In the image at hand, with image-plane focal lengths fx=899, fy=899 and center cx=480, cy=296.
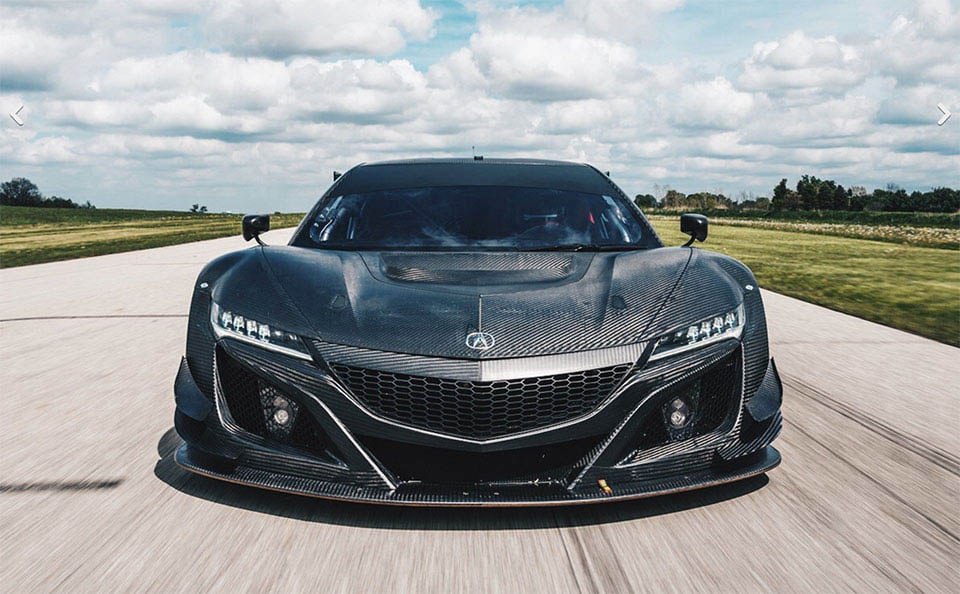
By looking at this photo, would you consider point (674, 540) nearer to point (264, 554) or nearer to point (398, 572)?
point (398, 572)

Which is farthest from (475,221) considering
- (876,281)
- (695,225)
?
(876,281)

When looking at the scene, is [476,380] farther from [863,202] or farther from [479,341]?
[863,202]

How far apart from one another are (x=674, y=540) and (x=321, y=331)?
4.77ft

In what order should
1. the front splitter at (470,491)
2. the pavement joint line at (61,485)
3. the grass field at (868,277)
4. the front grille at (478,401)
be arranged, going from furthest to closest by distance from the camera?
the grass field at (868,277), the pavement joint line at (61,485), the front grille at (478,401), the front splitter at (470,491)

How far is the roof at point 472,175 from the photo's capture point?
200 inches

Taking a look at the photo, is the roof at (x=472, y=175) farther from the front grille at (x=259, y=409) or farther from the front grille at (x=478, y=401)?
the front grille at (x=478, y=401)

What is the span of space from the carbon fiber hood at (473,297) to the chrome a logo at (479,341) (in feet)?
0.06

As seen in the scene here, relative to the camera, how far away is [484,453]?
3.10 metres

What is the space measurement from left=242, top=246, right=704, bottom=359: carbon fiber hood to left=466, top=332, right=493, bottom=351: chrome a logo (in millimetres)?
17

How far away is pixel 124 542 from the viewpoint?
304 centimetres

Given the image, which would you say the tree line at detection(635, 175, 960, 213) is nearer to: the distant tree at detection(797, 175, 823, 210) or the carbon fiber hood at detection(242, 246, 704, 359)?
the distant tree at detection(797, 175, 823, 210)

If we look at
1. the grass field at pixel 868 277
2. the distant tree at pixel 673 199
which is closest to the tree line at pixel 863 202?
the distant tree at pixel 673 199

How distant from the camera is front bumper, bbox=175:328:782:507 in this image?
309 cm

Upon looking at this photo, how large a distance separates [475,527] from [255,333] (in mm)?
1107
